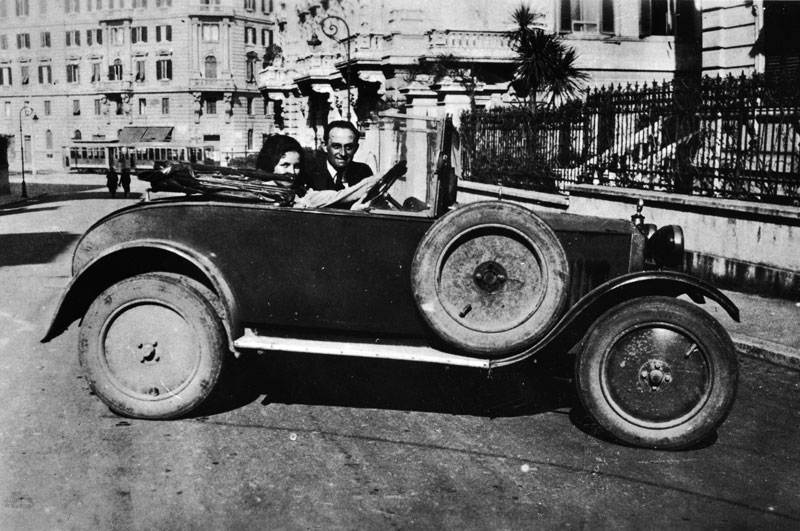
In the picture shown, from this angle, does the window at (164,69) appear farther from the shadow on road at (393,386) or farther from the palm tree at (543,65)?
the shadow on road at (393,386)

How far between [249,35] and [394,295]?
6809 centimetres

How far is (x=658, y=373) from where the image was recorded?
5117mm

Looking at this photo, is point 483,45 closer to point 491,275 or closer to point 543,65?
point 543,65

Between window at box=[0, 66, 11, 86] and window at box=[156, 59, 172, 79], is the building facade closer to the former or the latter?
window at box=[156, 59, 172, 79]

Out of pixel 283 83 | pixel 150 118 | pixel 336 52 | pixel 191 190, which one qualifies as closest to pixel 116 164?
pixel 150 118

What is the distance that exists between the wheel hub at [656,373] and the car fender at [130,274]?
2527 mm

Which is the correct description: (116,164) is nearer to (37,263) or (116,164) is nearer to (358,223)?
(37,263)

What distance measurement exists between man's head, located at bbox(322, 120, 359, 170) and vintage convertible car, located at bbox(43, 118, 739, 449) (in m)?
0.70

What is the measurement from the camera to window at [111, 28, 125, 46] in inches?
2762

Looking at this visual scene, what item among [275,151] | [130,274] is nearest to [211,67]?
[275,151]

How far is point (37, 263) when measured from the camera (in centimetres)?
1418

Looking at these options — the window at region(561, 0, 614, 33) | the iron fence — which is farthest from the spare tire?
the window at region(561, 0, 614, 33)

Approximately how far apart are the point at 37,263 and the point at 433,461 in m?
11.1

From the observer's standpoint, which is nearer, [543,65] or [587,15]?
[543,65]
